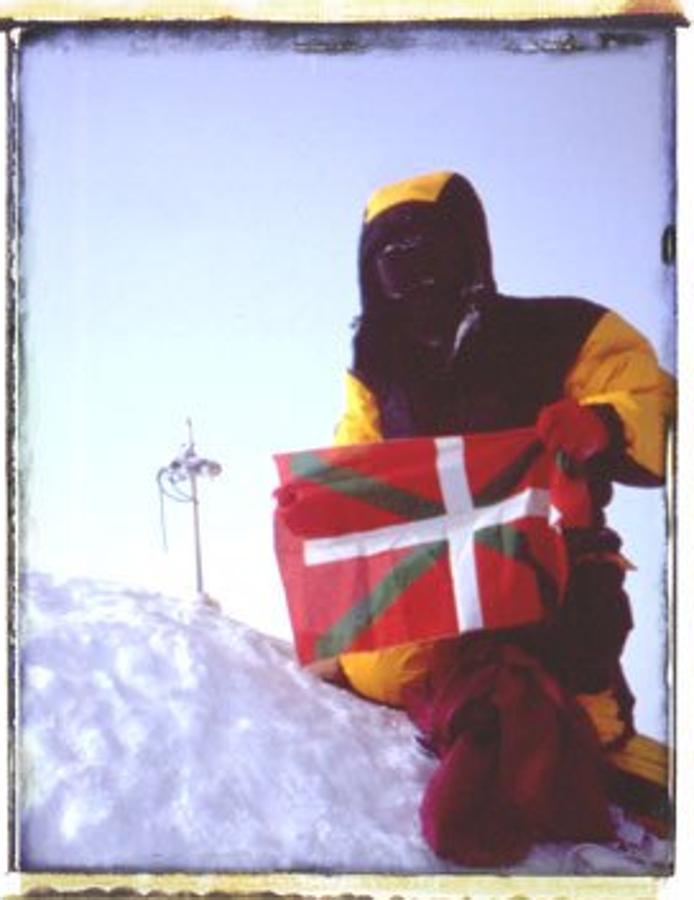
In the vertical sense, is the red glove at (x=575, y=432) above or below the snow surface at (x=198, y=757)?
above

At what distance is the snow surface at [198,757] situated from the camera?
3041 mm

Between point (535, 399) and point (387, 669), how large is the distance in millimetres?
413

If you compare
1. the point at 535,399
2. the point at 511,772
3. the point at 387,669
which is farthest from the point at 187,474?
the point at 511,772

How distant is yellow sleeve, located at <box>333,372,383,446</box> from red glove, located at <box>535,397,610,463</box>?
23 centimetres

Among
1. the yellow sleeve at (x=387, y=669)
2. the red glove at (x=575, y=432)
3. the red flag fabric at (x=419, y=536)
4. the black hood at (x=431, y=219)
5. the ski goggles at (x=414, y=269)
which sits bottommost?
the yellow sleeve at (x=387, y=669)

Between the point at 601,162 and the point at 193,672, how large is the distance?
0.87m

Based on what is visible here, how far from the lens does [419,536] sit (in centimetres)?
309

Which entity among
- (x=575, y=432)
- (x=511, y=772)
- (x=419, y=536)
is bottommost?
(x=511, y=772)

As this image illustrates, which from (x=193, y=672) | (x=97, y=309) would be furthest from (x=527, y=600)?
(x=97, y=309)

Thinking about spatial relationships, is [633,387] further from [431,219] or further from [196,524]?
[196,524]

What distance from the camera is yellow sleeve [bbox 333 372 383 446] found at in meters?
3.09

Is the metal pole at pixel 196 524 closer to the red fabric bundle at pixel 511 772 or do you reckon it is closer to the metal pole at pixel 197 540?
the metal pole at pixel 197 540

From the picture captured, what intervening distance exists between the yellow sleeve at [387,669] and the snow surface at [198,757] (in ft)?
0.09

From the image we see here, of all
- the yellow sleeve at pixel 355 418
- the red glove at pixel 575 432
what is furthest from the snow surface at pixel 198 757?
the red glove at pixel 575 432
